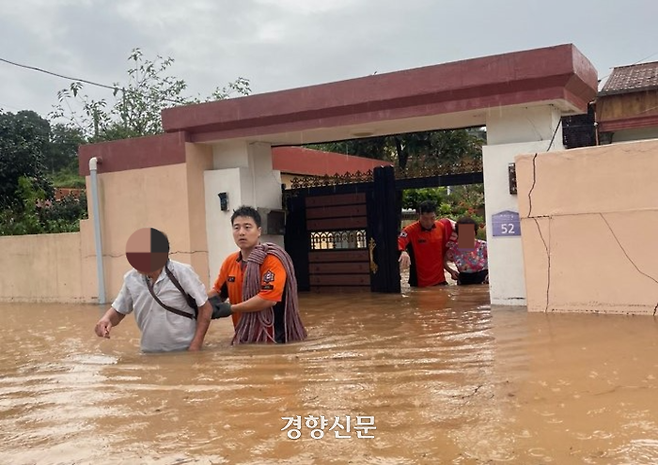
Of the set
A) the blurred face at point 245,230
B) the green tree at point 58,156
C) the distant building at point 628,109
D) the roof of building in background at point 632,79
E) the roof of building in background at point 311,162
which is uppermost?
the green tree at point 58,156

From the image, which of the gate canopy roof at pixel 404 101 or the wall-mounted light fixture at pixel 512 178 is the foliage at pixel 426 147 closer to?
the gate canopy roof at pixel 404 101

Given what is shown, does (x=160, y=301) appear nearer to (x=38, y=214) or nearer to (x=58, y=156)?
(x=38, y=214)

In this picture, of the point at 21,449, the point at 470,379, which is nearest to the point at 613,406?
the point at 470,379

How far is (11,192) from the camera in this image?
1536cm

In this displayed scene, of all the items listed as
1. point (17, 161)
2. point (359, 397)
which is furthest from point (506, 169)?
point (17, 161)

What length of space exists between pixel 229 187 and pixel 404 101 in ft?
10.2

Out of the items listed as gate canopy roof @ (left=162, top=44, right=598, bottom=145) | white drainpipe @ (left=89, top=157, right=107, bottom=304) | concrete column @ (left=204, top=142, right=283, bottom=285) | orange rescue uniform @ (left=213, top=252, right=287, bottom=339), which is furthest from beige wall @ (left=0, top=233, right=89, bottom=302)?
orange rescue uniform @ (left=213, top=252, right=287, bottom=339)

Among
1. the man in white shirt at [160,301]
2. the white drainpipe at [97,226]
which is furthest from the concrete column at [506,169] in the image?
the white drainpipe at [97,226]

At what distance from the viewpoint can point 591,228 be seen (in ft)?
22.4

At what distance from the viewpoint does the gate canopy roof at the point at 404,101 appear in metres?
7.50

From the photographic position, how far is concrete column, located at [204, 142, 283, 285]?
9820mm

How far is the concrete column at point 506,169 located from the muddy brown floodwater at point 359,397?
4.46ft

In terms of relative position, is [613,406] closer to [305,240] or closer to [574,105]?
[574,105]

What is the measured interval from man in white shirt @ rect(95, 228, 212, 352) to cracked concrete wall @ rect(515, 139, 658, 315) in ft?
12.9
